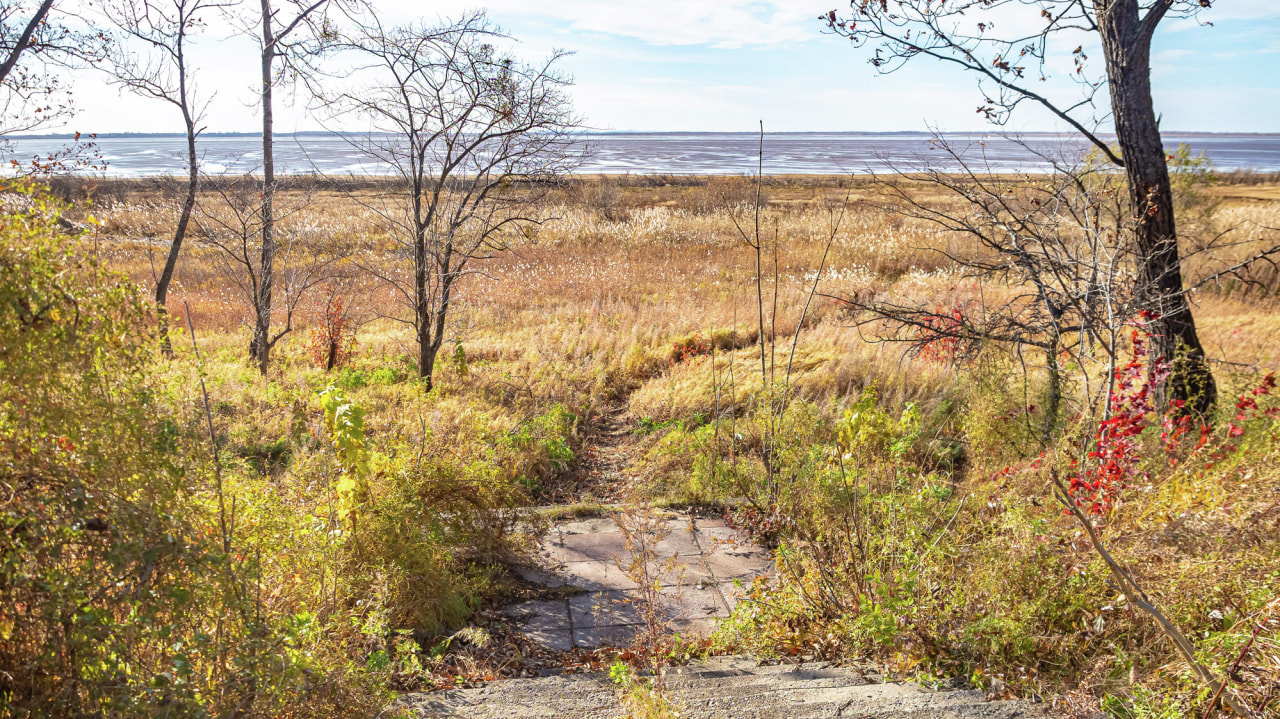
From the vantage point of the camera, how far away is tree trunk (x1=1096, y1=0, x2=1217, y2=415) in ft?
18.9

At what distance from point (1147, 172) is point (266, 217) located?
970cm

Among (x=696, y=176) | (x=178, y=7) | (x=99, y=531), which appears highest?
(x=696, y=176)

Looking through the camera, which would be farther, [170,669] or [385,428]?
[385,428]

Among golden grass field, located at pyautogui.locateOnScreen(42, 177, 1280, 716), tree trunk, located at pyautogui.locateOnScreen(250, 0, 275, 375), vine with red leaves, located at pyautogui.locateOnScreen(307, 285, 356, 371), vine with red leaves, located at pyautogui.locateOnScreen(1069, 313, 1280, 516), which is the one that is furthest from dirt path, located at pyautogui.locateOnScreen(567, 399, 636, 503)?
tree trunk, located at pyautogui.locateOnScreen(250, 0, 275, 375)

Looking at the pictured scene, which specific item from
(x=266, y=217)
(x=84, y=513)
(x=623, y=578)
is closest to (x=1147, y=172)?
(x=623, y=578)

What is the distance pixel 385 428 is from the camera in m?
7.00

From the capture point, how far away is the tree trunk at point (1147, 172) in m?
5.75

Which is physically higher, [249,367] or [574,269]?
[574,269]

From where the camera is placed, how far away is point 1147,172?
19.1ft

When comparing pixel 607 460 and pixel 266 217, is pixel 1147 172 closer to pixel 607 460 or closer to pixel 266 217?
pixel 607 460

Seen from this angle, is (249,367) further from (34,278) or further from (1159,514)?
(1159,514)

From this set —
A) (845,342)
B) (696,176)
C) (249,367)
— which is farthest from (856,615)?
(696,176)

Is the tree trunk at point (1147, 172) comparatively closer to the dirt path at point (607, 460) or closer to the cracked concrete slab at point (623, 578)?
the cracked concrete slab at point (623, 578)

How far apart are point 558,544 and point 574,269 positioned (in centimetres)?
1228
